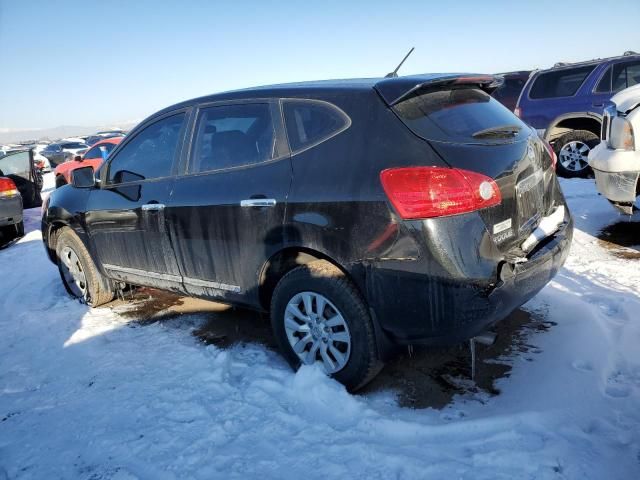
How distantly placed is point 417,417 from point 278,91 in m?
2.09

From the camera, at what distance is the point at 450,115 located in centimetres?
262

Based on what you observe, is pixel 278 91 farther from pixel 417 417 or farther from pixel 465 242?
pixel 417 417

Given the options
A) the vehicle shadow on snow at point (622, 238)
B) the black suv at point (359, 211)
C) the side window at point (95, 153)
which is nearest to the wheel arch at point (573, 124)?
the vehicle shadow on snow at point (622, 238)

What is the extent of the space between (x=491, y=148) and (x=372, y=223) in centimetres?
78

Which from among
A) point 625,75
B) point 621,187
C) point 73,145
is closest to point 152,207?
point 621,187

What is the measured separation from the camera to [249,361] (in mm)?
3197

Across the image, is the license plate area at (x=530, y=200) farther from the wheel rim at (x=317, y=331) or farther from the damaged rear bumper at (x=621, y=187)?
the damaged rear bumper at (x=621, y=187)

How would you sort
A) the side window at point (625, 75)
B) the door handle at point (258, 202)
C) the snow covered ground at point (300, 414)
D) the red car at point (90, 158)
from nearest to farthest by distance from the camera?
the snow covered ground at point (300, 414) → the door handle at point (258, 202) → the side window at point (625, 75) → the red car at point (90, 158)

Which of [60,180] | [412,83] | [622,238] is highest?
[412,83]

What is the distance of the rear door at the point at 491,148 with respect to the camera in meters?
2.40

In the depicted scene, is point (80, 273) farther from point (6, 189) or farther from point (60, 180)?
point (60, 180)

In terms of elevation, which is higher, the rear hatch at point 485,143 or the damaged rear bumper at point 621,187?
the rear hatch at point 485,143

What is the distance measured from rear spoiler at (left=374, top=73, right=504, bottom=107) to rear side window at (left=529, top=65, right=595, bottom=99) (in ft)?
22.2

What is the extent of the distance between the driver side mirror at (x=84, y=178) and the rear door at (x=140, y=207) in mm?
112
